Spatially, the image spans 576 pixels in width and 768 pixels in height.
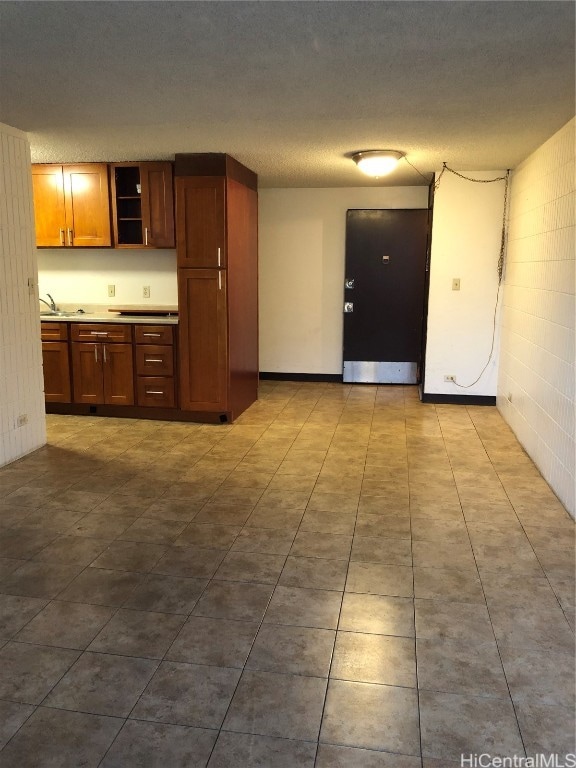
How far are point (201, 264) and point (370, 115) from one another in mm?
1954

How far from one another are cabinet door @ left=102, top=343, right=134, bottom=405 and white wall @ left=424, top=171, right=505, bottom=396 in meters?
2.81

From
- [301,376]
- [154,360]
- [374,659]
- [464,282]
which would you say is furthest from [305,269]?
[374,659]

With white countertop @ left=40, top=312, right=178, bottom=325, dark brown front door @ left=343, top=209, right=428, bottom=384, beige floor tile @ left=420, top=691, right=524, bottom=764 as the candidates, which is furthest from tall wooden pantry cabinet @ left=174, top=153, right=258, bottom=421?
beige floor tile @ left=420, top=691, right=524, bottom=764

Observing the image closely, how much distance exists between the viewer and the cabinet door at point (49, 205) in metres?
5.29

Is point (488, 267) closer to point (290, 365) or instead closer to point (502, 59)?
point (290, 365)

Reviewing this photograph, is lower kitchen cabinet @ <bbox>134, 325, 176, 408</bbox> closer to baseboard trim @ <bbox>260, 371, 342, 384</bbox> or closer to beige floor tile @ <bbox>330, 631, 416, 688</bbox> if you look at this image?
baseboard trim @ <bbox>260, 371, 342, 384</bbox>

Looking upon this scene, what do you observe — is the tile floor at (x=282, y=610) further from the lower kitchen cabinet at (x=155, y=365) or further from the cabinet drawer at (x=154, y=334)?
the cabinet drawer at (x=154, y=334)

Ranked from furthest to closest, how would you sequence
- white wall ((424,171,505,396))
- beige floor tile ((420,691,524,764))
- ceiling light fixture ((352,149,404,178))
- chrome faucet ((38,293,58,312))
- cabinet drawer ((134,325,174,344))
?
1. chrome faucet ((38,293,58,312))
2. white wall ((424,171,505,396))
3. cabinet drawer ((134,325,174,344))
4. ceiling light fixture ((352,149,404,178))
5. beige floor tile ((420,691,524,764))

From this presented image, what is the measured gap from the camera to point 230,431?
4992 mm

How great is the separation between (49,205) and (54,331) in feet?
3.63

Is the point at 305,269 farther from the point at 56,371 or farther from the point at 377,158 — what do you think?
the point at 56,371

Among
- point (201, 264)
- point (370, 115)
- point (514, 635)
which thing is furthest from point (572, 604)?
point (201, 264)

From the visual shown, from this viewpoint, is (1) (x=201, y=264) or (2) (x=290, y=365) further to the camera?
(2) (x=290, y=365)

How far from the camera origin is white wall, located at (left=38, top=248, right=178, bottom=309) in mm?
5805
